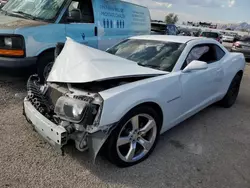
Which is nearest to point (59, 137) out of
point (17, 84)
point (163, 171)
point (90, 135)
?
point (90, 135)

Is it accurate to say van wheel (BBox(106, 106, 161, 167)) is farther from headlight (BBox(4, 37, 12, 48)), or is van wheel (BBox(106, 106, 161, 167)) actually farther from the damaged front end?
headlight (BBox(4, 37, 12, 48))

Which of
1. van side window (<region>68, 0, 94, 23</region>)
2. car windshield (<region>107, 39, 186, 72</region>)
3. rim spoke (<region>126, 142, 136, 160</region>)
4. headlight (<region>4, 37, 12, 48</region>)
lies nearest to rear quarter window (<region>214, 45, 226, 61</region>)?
car windshield (<region>107, 39, 186, 72</region>)

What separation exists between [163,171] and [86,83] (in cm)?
137

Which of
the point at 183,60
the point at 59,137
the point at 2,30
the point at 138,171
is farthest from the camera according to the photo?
the point at 2,30

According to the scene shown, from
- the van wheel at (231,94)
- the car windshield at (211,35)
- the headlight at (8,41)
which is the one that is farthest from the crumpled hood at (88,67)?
the car windshield at (211,35)

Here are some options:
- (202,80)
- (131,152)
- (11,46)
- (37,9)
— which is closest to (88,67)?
(131,152)

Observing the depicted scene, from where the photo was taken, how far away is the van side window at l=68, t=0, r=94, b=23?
5.39m

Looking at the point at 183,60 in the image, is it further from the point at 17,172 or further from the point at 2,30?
the point at 2,30

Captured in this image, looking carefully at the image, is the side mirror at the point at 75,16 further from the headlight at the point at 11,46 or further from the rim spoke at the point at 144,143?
the rim spoke at the point at 144,143

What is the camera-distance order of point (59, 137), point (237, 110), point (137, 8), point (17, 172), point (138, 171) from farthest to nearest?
1. point (137, 8)
2. point (237, 110)
3. point (138, 171)
4. point (17, 172)
5. point (59, 137)

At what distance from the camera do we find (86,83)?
8.95 feet

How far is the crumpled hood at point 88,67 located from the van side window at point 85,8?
8.09 ft

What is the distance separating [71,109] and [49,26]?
3.03 meters

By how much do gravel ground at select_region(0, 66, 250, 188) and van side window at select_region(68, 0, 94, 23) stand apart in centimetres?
279
